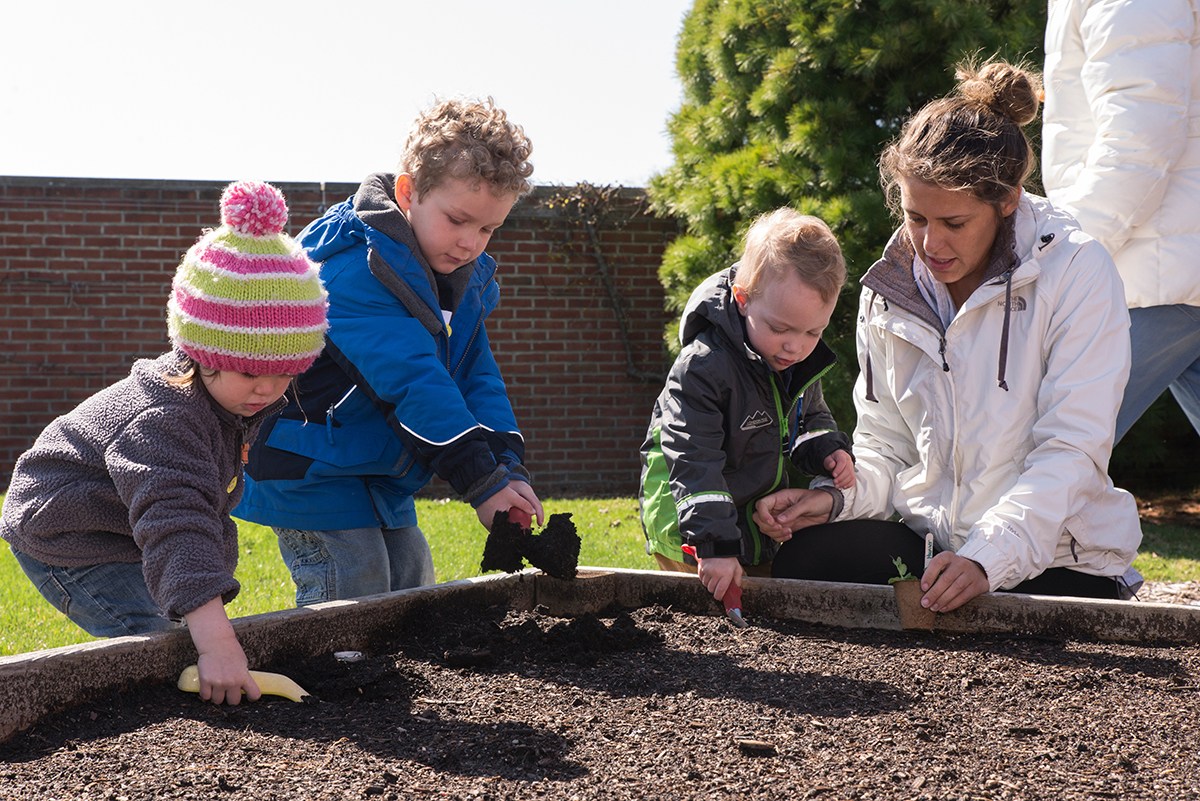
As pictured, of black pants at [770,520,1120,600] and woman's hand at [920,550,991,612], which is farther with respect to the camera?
black pants at [770,520,1120,600]

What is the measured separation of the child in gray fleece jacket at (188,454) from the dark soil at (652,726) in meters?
0.25

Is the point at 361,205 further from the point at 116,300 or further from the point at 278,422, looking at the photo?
the point at 116,300

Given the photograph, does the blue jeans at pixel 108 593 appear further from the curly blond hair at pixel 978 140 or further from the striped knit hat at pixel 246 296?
the curly blond hair at pixel 978 140

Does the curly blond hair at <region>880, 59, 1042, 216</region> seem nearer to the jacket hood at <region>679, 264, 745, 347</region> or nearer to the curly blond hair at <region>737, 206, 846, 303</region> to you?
the curly blond hair at <region>737, 206, 846, 303</region>

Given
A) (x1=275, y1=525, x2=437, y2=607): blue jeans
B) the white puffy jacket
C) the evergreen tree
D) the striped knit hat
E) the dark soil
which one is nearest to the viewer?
the dark soil

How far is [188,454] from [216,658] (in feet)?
1.36

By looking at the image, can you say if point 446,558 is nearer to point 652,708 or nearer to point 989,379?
point 989,379

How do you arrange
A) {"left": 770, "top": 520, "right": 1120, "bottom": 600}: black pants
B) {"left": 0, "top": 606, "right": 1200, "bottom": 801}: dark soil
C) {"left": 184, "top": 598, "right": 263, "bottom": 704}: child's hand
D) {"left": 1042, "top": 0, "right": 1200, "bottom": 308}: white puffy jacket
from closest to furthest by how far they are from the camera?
{"left": 0, "top": 606, "right": 1200, "bottom": 801}: dark soil, {"left": 184, "top": 598, "right": 263, "bottom": 704}: child's hand, {"left": 770, "top": 520, "right": 1120, "bottom": 600}: black pants, {"left": 1042, "top": 0, "right": 1200, "bottom": 308}: white puffy jacket

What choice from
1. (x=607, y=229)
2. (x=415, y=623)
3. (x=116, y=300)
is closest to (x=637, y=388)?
(x=607, y=229)

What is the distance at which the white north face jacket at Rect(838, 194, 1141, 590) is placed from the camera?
292 cm

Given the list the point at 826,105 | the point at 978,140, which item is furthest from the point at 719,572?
the point at 826,105

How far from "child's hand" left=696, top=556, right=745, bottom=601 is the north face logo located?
41 cm

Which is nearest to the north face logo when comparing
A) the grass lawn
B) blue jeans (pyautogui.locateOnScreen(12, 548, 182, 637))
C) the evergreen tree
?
blue jeans (pyautogui.locateOnScreen(12, 548, 182, 637))

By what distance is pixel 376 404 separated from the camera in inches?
120
